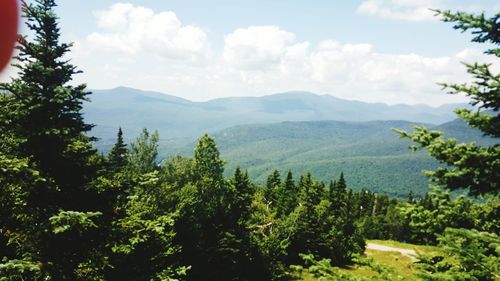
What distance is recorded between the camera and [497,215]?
A: 8.10m

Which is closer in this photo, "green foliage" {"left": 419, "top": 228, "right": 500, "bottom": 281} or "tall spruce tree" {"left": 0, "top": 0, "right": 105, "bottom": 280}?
"green foliage" {"left": 419, "top": 228, "right": 500, "bottom": 281}

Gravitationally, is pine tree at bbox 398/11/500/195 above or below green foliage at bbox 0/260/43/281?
above

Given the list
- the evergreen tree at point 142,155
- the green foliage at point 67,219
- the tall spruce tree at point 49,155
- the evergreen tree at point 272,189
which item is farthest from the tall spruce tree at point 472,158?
the evergreen tree at point 272,189

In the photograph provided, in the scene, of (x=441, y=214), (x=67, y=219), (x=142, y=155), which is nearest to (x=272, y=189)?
(x=142, y=155)

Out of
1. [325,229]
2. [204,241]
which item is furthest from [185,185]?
[325,229]

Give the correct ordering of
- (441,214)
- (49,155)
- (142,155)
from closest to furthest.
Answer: (441,214)
(49,155)
(142,155)

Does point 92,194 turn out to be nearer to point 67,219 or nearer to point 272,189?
point 67,219

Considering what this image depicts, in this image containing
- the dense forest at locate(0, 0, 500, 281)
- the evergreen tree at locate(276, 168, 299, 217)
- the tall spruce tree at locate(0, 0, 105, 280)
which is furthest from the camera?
the evergreen tree at locate(276, 168, 299, 217)

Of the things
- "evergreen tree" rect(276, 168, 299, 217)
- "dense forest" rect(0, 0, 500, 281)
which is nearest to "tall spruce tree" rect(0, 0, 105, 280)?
"dense forest" rect(0, 0, 500, 281)

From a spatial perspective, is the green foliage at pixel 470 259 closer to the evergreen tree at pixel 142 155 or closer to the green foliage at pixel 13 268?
the green foliage at pixel 13 268

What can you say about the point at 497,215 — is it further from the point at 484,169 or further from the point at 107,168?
the point at 107,168

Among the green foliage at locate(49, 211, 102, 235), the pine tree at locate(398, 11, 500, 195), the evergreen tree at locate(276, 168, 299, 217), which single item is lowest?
the evergreen tree at locate(276, 168, 299, 217)

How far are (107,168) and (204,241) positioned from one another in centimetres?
2045

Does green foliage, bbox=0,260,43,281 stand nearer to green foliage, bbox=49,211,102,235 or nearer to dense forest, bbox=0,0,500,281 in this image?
dense forest, bbox=0,0,500,281
